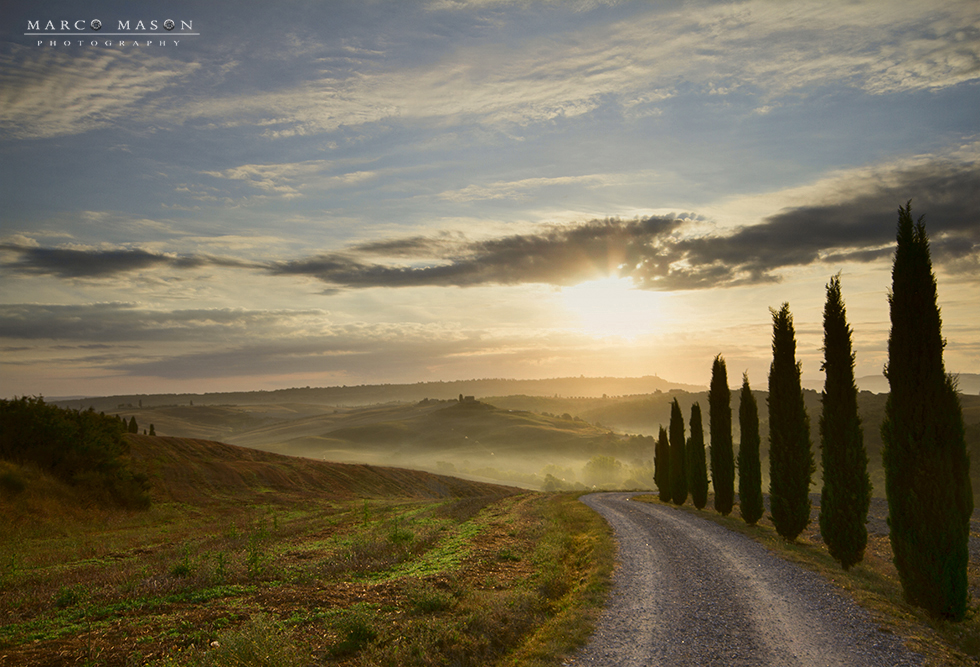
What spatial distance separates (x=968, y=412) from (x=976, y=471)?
1832 inches

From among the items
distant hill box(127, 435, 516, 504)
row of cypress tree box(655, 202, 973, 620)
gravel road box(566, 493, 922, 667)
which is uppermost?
row of cypress tree box(655, 202, 973, 620)

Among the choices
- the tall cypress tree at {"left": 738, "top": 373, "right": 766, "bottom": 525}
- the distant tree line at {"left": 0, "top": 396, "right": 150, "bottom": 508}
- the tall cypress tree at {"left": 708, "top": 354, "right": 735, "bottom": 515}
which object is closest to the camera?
the tall cypress tree at {"left": 738, "top": 373, "right": 766, "bottom": 525}

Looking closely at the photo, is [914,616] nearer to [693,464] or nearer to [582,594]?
[582,594]

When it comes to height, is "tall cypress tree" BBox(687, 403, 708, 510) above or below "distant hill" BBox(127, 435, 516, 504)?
above

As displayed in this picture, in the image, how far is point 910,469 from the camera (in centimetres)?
1220

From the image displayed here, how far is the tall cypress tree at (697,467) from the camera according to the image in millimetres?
34281

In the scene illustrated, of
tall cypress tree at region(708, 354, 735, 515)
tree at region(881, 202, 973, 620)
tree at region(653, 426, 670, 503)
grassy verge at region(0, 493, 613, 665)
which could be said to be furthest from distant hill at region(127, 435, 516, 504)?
tree at region(881, 202, 973, 620)

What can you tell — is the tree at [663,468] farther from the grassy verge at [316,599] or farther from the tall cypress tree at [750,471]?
the grassy verge at [316,599]

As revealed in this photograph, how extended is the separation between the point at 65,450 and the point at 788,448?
46.2 meters

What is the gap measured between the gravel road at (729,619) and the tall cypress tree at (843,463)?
260 centimetres

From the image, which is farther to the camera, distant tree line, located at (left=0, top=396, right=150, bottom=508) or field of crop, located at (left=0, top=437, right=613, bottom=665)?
distant tree line, located at (left=0, top=396, right=150, bottom=508)

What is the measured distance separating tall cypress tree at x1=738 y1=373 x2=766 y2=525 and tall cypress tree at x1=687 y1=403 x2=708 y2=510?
7218mm

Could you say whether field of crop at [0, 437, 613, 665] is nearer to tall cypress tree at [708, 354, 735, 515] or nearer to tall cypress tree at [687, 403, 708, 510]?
tall cypress tree at [708, 354, 735, 515]

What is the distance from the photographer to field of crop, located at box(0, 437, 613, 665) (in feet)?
29.7
